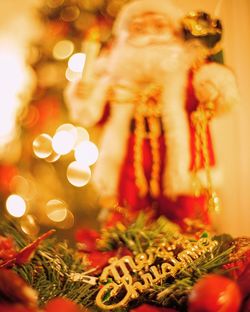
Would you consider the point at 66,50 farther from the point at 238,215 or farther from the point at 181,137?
the point at 238,215

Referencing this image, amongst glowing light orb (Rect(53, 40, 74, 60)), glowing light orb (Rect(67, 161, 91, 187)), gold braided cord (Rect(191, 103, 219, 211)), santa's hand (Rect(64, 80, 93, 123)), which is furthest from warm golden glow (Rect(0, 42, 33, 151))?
gold braided cord (Rect(191, 103, 219, 211))

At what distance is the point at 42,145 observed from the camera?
1385 millimetres

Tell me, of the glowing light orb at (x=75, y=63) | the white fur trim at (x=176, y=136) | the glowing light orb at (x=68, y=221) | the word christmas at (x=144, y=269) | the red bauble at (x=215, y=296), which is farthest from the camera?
the glowing light orb at (x=68, y=221)

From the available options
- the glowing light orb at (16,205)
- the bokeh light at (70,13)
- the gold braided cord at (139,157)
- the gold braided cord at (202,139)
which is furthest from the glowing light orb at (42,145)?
the gold braided cord at (202,139)

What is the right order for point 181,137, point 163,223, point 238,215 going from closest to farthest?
point 163,223
point 181,137
point 238,215

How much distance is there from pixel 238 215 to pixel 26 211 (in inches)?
26.7

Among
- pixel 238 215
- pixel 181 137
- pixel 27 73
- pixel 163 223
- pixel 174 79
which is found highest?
pixel 27 73

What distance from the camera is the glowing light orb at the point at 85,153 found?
4.64 feet

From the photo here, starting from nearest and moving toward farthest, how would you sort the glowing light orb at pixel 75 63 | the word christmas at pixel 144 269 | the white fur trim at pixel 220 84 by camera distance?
the word christmas at pixel 144 269
the white fur trim at pixel 220 84
the glowing light orb at pixel 75 63

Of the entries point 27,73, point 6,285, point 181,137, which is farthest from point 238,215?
point 6,285

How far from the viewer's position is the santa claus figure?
90 cm

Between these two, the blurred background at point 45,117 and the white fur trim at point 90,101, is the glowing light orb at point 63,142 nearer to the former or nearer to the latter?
the blurred background at point 45,117

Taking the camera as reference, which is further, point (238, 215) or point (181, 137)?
point (238, 215)

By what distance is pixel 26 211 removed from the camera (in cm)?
140
